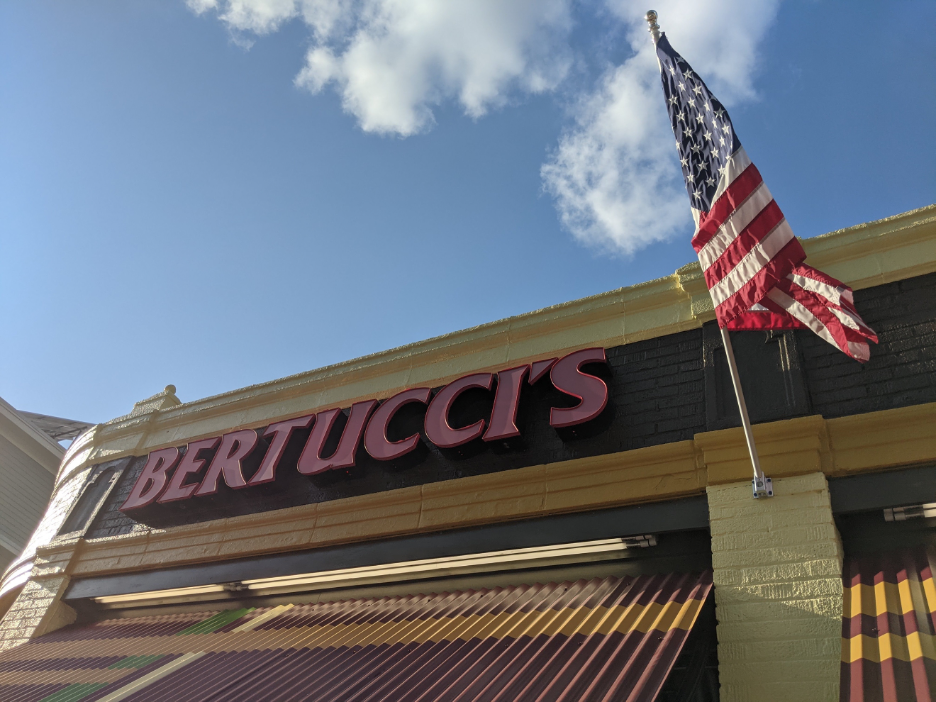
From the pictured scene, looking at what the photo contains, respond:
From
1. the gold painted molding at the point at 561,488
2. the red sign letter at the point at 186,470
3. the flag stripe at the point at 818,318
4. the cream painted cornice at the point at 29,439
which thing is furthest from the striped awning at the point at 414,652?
the cream painted cornice at the point at 29,439

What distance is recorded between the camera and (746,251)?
5.95 metres

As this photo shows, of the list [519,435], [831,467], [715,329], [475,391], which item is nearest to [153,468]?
[475,391]

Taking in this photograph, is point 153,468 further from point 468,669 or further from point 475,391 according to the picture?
point 468,669

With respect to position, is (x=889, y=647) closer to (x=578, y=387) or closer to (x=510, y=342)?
(x=578, y=387)

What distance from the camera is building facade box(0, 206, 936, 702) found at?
5359 millimetres

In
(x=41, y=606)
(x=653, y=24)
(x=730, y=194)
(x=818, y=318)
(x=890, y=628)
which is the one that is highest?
(x=653, y=24)

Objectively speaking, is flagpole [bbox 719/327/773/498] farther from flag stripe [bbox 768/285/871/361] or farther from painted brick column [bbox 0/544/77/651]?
painted brick column [bbox 0/544/77/651]

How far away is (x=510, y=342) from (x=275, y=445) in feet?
12.3

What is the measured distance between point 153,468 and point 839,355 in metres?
10.0

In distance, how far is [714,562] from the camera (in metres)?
6.07

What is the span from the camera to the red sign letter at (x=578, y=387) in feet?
24.8

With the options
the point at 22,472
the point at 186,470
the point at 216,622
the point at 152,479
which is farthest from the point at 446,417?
the point at 22,472

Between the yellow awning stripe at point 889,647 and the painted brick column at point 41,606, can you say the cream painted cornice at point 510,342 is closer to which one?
the painted brick column at point 41,606

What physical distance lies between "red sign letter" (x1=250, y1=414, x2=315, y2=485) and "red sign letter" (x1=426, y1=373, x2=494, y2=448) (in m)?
2.28
